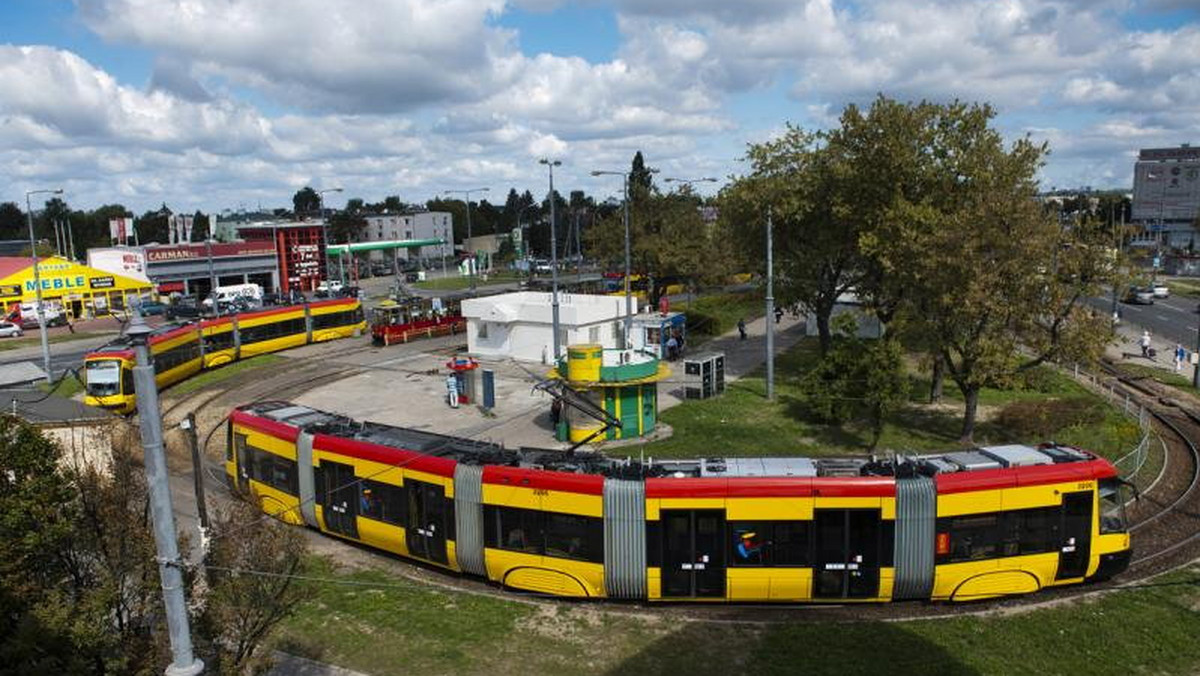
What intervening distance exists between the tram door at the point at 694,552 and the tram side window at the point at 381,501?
5732mm

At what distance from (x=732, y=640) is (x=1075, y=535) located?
657cm

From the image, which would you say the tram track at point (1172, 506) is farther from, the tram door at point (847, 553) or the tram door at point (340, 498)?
the tram door at point (340, 498)

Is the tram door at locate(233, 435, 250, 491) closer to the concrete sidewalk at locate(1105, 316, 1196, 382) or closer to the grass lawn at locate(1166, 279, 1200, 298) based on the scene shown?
the concrete sidewalk at locate(1105, 316, 1196, 382)

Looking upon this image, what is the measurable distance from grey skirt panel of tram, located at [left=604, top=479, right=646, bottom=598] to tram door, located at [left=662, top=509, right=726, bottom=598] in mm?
432

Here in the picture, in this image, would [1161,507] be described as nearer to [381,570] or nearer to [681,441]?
[681,441]

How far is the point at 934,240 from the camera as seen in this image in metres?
24.9

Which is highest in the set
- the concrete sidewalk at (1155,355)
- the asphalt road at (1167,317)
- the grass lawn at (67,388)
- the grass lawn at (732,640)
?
the grass lawn at (67,388)

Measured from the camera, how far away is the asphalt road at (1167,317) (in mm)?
51000

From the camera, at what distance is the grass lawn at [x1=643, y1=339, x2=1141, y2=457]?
26.4 metres

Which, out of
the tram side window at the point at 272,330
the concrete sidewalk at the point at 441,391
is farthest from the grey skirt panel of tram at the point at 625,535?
the tram side window at the point at 272,330

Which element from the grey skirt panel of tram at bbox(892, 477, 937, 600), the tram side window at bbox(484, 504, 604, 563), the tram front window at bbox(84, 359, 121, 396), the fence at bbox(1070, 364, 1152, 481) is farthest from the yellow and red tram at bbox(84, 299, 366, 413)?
the fence at bbox(1070, 364, 1152, 481)

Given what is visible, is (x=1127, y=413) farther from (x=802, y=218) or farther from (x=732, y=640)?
(x=732, y=640)

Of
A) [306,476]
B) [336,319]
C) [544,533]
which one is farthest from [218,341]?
[544,533]

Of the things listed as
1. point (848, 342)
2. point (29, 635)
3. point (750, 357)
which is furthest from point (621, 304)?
point (29, 635)
